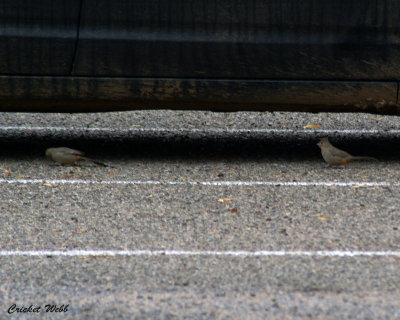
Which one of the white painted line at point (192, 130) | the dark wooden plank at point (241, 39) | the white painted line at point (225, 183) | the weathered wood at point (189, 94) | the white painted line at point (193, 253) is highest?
the dark wooden plank at point (241, 39)

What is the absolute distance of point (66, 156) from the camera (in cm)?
556

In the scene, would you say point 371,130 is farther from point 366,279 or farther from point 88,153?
point 366,279

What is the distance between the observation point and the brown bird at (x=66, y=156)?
5555 mm

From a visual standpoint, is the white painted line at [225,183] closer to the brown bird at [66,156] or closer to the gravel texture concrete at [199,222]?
the gravel texture concrete at [199,222]

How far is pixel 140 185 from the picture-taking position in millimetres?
5086

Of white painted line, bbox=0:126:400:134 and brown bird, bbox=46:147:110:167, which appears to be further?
white painted line, bbox=0:126:400:134

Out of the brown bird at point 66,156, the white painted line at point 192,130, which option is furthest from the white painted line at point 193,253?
the white painted line at point 192,130

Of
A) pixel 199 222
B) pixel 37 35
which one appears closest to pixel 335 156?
pixel 199 222

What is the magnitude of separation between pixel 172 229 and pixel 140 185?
3.30 ft

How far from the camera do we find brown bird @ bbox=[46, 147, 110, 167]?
555 centimetres

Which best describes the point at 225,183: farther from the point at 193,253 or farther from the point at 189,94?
the point at 193,253

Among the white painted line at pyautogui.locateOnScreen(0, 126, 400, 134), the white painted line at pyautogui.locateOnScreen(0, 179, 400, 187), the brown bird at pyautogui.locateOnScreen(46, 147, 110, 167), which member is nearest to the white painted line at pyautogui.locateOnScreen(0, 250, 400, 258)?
the white painted line at pyautogui.locateOnScreen(0, 179, 400, 187)

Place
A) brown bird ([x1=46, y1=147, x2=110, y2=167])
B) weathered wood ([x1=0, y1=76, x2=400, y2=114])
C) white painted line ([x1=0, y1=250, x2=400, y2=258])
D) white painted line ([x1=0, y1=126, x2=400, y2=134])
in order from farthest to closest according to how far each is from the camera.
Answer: white painted line ([x1=0, y1=126, x2=400, y2=134]) < brown bird ([x1=46, y1=147, x2=110, y2=167]) < weathered wood ([x1=0, y1=76, x2=400, y2=114]) < white painted line ([x1=0, y1=250, x2=400, y2=258])

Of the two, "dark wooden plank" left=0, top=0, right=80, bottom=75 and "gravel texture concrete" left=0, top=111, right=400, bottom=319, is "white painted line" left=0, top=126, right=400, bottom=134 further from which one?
"dark wooden plank" left=0, top=0, right=80, bottom=75
